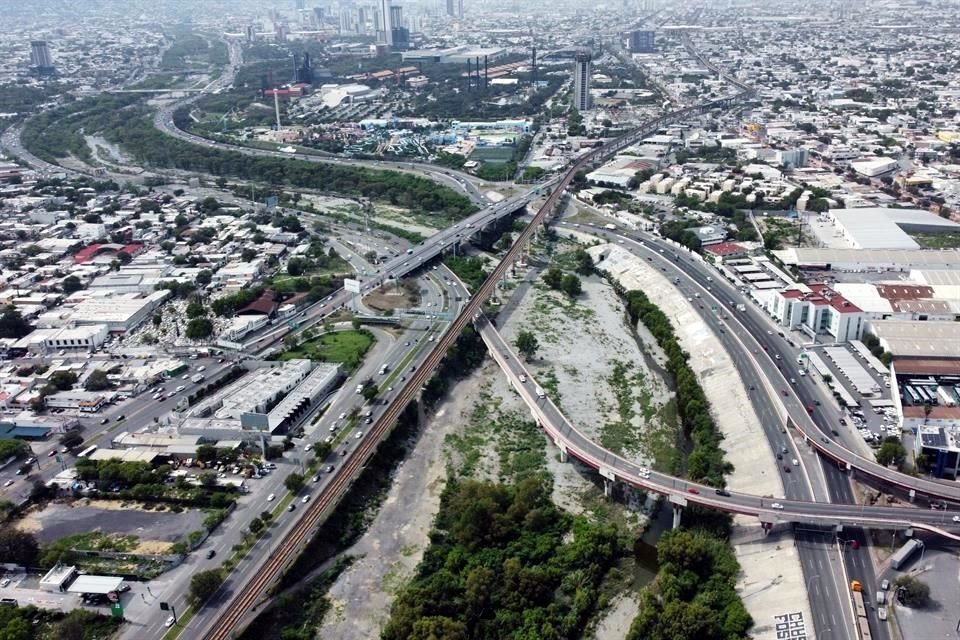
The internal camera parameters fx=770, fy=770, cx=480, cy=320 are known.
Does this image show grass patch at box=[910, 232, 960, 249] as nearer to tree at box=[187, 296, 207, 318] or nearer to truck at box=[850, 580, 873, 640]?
truck at box=[850, 580, 873, 640]

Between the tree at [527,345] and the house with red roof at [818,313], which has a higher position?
the house with red roof at [818,313]

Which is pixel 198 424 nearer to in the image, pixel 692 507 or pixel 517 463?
pixel 517 463

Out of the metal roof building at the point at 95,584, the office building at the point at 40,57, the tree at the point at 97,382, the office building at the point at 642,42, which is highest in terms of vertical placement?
the office building at the point at 40,57

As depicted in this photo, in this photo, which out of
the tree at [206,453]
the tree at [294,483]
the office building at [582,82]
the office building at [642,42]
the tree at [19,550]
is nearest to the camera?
the tree at [19,550]

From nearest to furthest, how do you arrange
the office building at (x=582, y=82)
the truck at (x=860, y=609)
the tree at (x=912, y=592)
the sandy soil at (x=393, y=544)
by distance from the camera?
1. the truck at (x=860, y=609)
2. the tree at (x=912, y=592)
3. the sandy soil at (x=393, y=544)
4. the office building at (x=582, y=82)

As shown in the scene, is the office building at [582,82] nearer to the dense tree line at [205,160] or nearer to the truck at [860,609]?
the dense tree line at [205,160]

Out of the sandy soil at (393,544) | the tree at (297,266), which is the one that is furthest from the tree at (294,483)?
the tree at (297,266)

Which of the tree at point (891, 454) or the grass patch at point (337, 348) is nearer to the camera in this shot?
the tree at point (891, 454)

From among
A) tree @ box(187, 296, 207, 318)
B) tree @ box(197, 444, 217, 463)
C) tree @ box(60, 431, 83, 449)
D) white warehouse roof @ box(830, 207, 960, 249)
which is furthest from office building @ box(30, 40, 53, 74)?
white warehouse roof @ box(830, 207, 960, 249)

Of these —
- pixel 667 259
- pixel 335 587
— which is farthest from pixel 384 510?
pixel 667 259
